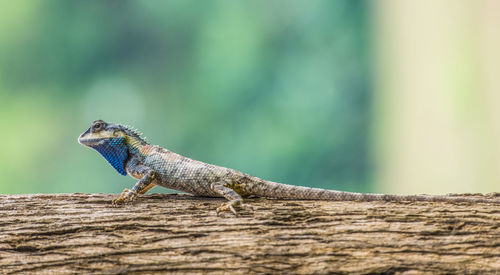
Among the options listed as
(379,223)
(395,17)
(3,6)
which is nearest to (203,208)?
(379,223)

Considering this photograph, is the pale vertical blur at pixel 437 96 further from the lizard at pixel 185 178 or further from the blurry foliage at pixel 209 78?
the lizard at pixel 185 178

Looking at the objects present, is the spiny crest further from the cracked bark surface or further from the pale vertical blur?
the pale vertical blur

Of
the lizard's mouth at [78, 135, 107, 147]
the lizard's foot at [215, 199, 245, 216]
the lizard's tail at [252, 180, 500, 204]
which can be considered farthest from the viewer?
the lizard's mouth at [78, 135, 107, 147]

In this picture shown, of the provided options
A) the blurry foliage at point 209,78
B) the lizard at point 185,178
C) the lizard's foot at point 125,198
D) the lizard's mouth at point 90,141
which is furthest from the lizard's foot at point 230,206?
the blurry foliage at point 209,78

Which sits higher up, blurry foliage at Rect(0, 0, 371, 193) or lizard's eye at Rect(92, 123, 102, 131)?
blurry foliage at Rect(0, 0, 371, 193)

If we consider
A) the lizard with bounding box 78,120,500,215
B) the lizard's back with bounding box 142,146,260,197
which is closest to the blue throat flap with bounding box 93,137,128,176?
the lizard with bounding box 78,120,500,215

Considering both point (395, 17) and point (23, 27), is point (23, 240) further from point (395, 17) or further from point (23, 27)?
point (395, 17)

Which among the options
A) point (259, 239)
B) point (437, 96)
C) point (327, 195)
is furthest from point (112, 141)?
point (437, 96)
